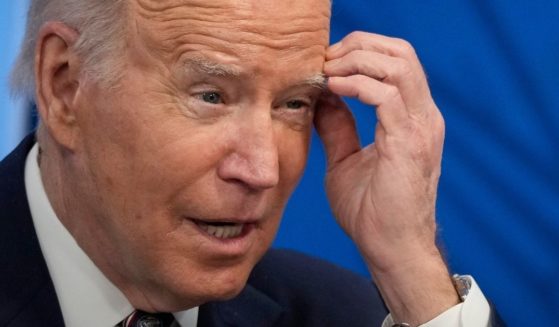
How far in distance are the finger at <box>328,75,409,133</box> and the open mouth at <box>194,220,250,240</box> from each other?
0.33m

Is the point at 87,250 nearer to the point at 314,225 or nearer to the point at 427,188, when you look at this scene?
the point at 427,188

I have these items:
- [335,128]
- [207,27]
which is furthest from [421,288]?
[207,27]

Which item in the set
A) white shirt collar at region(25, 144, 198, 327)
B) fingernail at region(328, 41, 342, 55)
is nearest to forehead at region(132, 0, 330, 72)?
fingernail at region(328, 41, 342, 55)

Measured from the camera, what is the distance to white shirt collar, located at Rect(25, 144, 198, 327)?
7.30 ft

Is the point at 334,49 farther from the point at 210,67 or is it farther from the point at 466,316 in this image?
the point at 466,316

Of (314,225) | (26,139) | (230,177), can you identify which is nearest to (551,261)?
(314,225)

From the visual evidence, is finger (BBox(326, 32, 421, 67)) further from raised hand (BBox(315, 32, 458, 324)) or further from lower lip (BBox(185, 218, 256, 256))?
lower lip (BBox(185, 218, 256, 256))

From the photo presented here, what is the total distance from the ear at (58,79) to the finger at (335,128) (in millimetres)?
529

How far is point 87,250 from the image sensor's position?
7.36 ft

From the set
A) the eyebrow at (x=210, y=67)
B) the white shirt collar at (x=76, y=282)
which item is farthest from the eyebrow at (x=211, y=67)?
the white shirt collar at (x=76, y=282)

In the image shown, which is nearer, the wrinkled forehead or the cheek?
the wrinkled forehead

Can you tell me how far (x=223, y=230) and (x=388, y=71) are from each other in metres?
A: 0.47

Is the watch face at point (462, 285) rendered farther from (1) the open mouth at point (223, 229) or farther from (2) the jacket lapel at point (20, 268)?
(2) the jacket lapel at point (20, 268)

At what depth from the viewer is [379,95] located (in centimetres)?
227
